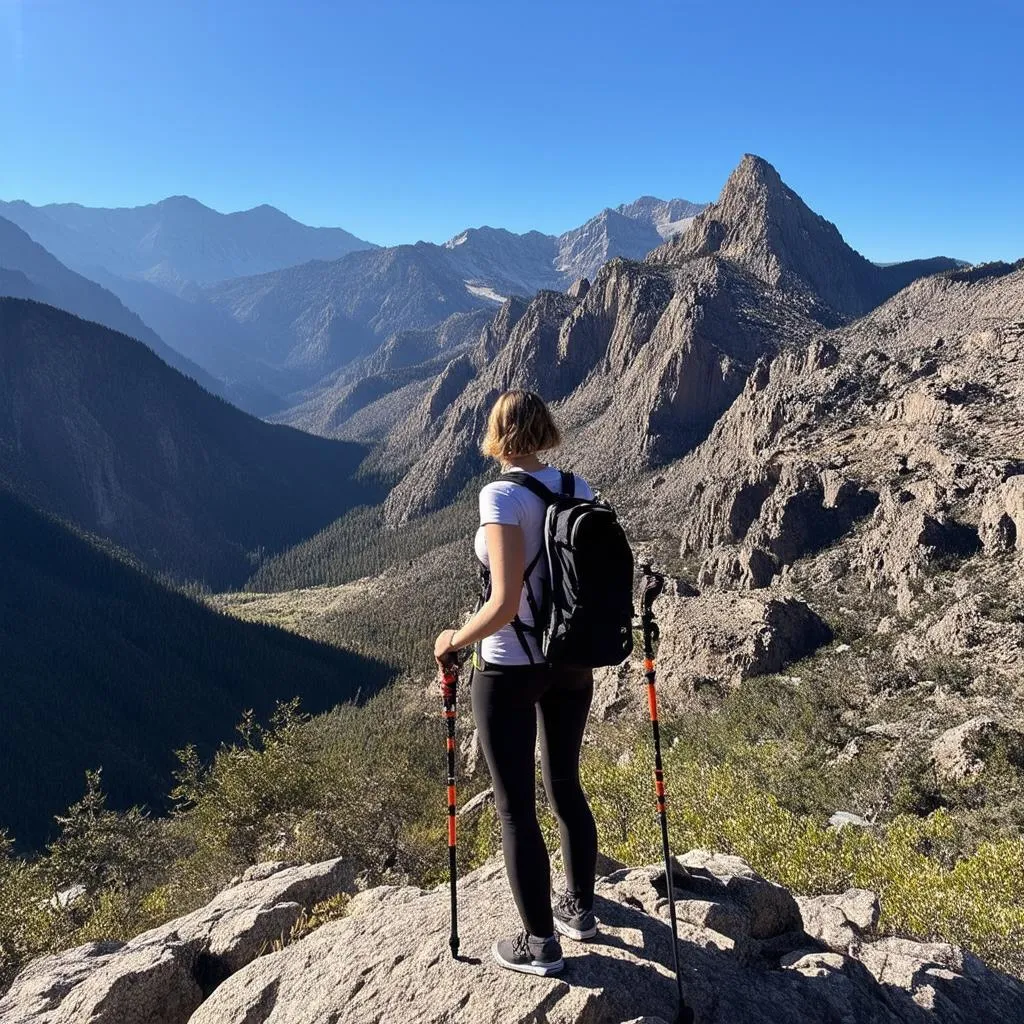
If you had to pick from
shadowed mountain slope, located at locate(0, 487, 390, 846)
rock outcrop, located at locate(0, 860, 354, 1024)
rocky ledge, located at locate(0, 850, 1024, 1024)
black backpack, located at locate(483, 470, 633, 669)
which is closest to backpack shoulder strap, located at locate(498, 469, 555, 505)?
black backpack, located at locate(483, 470, 633, 669)

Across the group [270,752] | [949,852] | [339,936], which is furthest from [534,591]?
[270,752]

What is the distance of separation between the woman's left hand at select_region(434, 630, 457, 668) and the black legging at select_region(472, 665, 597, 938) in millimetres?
353

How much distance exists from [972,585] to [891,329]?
108 meters

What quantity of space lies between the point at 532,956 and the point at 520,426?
4.66 meters

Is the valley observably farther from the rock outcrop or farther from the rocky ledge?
the rock outcrop

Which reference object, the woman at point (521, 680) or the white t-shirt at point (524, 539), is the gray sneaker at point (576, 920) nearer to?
the woman at point (521, 680)

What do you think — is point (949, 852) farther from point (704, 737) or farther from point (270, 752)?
point (270, 752)

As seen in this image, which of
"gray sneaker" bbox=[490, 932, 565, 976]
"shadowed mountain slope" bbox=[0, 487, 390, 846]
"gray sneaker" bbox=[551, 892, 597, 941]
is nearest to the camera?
"gray sneaker" bbox=[490, 932, 565, 976]

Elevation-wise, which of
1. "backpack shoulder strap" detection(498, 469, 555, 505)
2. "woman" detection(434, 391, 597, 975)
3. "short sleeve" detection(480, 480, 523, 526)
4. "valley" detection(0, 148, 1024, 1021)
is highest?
"backpack shoulder strap" detection(498, 469, 555, 505)

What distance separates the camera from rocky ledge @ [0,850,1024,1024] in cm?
614

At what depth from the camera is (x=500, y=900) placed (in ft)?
24.8

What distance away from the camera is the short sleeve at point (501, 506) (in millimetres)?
5695

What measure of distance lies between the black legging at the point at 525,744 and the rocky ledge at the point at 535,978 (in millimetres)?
823

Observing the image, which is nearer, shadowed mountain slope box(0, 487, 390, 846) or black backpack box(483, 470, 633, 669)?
black backpack box(483, 470, 633, 669)
